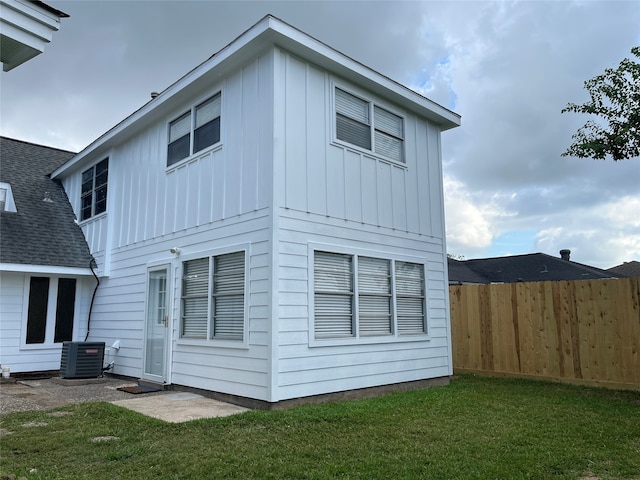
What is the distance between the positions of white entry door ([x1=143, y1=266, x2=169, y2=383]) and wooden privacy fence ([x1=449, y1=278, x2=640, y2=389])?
606 cm

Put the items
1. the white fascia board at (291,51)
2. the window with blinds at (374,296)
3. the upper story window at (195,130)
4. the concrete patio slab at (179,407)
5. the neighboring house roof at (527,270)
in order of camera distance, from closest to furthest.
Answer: the concrete patio slab at (179,407) < the white fascia board at (291,51) < the window with blinds at (374,296) < the upper story window at (195,130) < the neighboring house roof at (527,270)

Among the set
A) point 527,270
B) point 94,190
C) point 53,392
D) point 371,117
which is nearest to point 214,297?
point 53,392

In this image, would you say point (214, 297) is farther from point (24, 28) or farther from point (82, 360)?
point (24, 28)

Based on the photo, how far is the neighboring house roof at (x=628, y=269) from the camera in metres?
28.5

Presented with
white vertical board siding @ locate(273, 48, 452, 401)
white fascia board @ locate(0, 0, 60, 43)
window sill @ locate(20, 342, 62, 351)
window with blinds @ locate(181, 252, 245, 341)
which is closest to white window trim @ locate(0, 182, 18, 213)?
window sill @ locate(20, 342, 62, 351)

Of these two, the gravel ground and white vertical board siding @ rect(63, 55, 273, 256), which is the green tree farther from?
the gravel ground

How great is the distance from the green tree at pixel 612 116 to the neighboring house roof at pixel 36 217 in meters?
10.0

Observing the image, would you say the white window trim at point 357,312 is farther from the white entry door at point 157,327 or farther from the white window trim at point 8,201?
the white window trim at point 8,201

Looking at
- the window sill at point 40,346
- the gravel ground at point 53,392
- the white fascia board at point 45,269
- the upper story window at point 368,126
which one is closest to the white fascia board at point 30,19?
the upper story window at point 368,126

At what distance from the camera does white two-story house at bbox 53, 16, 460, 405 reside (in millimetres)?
6492

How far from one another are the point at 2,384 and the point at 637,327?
1096 centimetres

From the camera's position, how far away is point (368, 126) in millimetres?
8086

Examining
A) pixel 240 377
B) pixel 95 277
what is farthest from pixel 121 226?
pixel 240 377

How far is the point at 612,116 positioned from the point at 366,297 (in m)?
4.76
